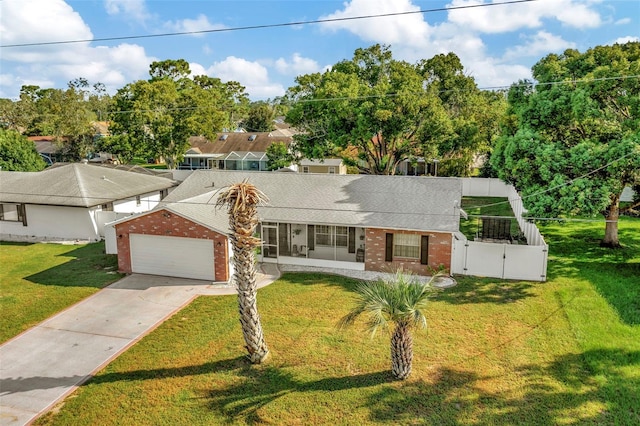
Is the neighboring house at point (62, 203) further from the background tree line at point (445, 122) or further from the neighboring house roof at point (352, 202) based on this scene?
the background tree line at point (445, 122)

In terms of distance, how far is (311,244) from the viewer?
21.9 metres

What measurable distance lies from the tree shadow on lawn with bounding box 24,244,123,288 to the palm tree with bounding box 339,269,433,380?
1268 centimetres

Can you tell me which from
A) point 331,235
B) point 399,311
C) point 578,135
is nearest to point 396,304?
point 399,311

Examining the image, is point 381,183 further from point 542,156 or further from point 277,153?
point 277,153

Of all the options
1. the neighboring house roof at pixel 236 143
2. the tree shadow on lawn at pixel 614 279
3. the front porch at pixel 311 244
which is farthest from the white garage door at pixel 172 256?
the neighboring house roof at pixel 236 143

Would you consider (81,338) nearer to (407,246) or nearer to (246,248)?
(246,248)

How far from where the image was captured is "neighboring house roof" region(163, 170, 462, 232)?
19750 millimetres

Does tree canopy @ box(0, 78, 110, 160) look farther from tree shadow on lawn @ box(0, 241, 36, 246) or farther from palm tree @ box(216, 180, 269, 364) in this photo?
palm tree @ box(216, 180, 269, 364)

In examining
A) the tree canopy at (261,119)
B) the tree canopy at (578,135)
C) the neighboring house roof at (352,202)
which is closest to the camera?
the tree canopy at (578,135)

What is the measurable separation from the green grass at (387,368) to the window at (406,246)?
9.09 feet

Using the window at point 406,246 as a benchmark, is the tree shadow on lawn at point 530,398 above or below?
below

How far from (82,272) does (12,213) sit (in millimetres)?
10683

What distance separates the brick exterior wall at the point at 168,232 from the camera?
1897 centimetres

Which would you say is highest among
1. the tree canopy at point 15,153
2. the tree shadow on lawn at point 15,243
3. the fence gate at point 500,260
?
the tree canopy at point 15,153
